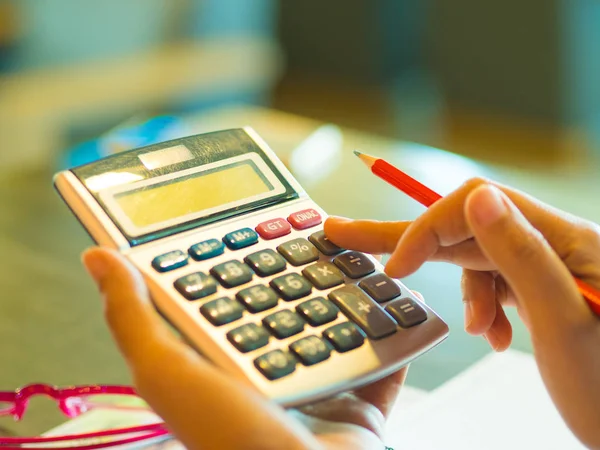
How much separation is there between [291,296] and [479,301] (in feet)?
0.49

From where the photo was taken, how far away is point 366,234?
52 cm

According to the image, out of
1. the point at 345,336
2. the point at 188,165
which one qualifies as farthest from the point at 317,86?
the point at 345,336

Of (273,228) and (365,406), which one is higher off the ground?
(273,228)

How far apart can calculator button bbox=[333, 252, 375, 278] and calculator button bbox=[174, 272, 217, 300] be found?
0.30 feet

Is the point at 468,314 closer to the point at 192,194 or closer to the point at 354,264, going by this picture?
the point at 354,264

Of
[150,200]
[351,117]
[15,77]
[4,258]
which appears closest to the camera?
[150,200]

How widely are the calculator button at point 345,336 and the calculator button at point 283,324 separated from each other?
0.02 meters

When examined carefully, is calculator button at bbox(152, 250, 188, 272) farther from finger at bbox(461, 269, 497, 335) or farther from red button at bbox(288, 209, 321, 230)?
finger at bbox(461, 269, 497, 335)

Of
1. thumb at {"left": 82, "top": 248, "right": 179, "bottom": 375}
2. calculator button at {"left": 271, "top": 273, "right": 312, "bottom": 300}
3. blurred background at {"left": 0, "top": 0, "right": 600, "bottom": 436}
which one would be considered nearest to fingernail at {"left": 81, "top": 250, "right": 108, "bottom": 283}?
thumb at {"left": 82, "top": 248, "right": 179, "bottom": 375}

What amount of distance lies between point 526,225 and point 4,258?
0.55 metres

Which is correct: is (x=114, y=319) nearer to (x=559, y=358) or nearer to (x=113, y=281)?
(x=113, y=281)

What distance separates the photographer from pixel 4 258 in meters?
0.77

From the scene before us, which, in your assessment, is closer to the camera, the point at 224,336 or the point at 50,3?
the point at 224,336

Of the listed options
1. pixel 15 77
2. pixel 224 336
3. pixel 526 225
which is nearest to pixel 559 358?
pixel 526 225
